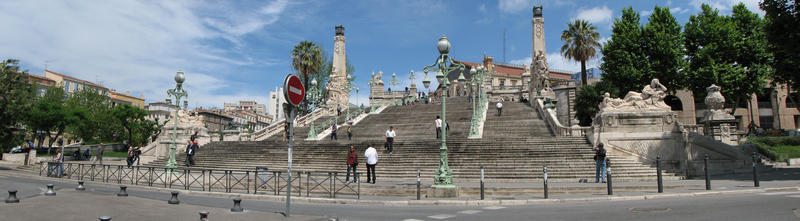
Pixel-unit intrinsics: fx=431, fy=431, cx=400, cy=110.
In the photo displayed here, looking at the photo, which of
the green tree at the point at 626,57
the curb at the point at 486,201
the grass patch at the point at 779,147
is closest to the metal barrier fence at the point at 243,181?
the curb at the point at 486,201

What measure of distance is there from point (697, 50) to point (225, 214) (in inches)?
1502

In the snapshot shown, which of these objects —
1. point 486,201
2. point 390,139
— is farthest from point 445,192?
point 390,139

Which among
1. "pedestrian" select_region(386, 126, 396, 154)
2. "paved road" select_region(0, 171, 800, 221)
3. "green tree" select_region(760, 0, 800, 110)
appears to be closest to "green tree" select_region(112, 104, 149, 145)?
"pedestrian" select_region(386, 126, 396, 154)

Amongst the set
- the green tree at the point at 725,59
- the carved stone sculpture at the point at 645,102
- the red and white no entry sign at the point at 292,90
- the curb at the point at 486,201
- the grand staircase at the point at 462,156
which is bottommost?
the curb at the point at 486,201

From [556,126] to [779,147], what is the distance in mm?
12901

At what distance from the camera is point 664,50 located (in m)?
32.9

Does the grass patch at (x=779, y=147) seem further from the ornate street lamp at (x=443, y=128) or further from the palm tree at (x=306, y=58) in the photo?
the palm tree at (x=306, y=58)

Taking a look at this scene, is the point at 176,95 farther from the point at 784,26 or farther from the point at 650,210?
the point at 784,26

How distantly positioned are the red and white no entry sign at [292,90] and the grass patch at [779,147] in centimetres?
2709

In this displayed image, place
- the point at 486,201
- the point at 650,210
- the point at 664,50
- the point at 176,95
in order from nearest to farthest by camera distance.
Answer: the point at 650,210, the point at 486,201, the point at 176,95, the point at 664,50

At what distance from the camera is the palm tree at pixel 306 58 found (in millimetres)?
50531

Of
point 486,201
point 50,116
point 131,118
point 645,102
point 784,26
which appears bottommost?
point 486,201

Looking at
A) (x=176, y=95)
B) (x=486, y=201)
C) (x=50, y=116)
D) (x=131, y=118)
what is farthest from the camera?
(x=131, y=118)

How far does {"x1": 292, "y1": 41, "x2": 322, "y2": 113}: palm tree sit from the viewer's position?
166 feet
